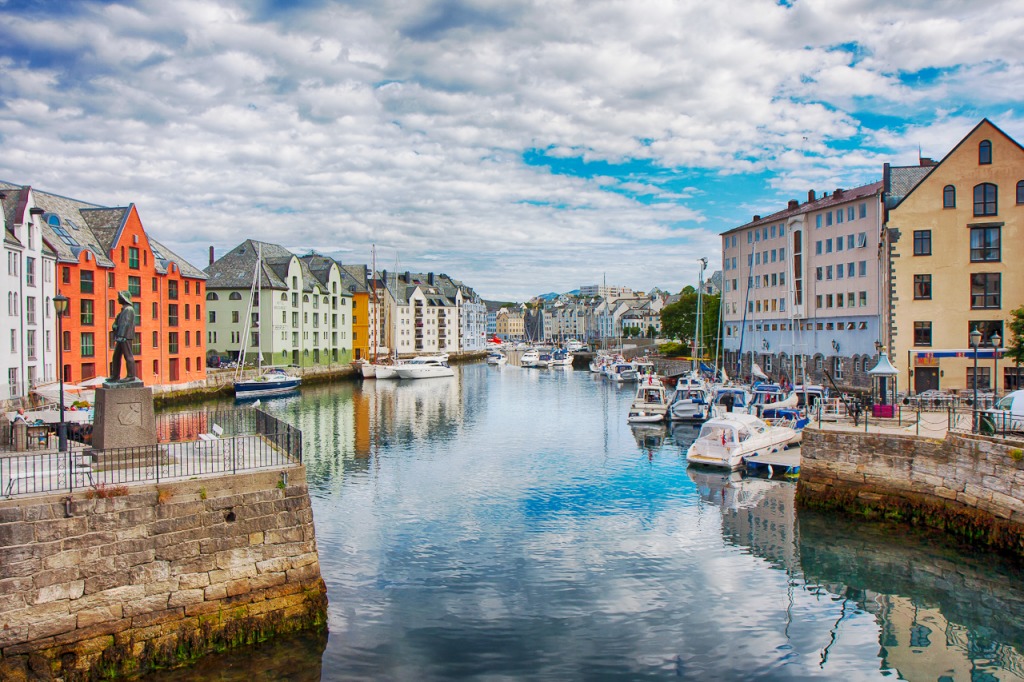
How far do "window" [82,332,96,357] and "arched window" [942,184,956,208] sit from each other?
57066mm

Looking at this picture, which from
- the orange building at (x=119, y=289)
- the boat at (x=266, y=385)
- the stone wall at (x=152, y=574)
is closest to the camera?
the stone wall at (x=152, y=574)

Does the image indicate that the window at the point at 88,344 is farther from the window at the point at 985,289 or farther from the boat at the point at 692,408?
the window at the point at 985,289

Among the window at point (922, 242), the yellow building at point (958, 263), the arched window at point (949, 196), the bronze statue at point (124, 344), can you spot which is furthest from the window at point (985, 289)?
the bronze statue at point (124, 344)

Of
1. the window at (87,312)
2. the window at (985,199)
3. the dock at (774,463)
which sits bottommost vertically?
the dock at (774,463)

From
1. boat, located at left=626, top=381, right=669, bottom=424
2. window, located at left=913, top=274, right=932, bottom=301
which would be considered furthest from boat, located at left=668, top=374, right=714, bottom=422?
window, located at left=913, top=274, right=932, bottom=301

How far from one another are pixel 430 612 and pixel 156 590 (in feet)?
20.9

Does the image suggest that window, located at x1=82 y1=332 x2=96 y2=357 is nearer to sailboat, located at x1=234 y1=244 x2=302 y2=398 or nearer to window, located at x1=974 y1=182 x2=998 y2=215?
sailboat, located at x1=234 y1=244 x2=302 y2=398

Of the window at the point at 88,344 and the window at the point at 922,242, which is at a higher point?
the window at the point at 922,242

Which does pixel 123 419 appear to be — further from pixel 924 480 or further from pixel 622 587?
pixel 924 480

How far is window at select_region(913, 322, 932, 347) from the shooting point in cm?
4244

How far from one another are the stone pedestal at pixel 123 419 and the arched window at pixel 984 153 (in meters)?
44.3

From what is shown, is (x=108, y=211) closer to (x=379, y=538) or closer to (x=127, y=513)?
(x=379, y=538)

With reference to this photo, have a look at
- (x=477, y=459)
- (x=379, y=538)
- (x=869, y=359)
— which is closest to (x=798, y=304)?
(x=869, y=359)

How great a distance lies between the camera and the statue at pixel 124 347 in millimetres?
16188
